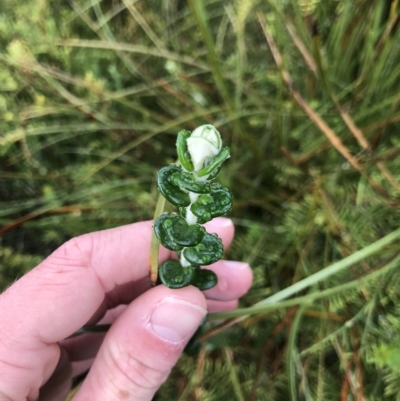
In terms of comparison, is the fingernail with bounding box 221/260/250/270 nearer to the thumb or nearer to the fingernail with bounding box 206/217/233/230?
the fingernail with bounding box 206/217/233/230

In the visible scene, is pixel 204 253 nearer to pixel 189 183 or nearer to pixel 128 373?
pixel 189 183

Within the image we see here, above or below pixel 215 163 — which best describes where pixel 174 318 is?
below

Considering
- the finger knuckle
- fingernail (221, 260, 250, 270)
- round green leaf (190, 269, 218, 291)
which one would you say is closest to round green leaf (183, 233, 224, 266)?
round green leaf (190, 269, 218, 291)

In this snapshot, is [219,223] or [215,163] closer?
[215,163]

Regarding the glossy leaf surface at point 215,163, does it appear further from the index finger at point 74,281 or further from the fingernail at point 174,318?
the index finger at point 74,281

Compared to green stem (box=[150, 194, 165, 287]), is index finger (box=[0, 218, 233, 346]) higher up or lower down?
lower down

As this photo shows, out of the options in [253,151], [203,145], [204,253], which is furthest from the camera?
[253,151]

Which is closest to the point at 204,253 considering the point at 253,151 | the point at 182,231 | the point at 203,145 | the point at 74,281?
the point at 182,231
